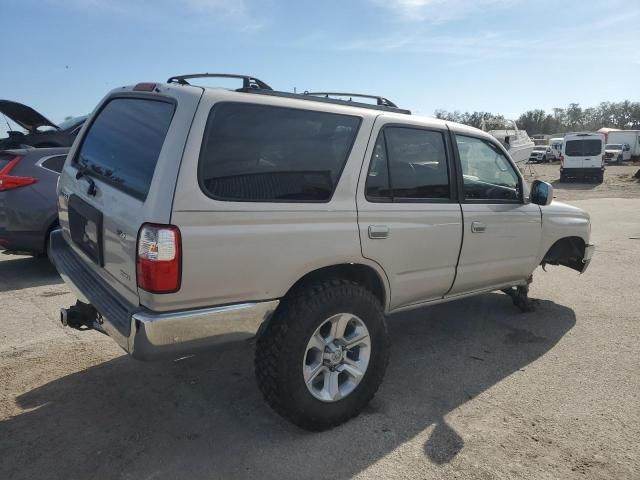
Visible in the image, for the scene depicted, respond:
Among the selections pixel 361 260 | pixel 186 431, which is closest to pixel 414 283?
pixel 361 260

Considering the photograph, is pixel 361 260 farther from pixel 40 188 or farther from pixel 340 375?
pixel 40 188

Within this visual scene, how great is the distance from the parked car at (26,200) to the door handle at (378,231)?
448 cm

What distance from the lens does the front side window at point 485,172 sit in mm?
3941

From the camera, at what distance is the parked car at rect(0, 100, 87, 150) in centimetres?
874

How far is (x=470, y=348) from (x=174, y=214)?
2.97 metres

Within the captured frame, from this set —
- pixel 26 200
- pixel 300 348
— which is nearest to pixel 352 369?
pixel 300 348

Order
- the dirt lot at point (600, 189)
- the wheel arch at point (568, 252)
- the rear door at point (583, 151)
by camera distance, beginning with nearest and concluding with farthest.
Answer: the wheel arch at point (568, 252)
the dirt lot at point (600, 189)
the rear door at point (583, 151)

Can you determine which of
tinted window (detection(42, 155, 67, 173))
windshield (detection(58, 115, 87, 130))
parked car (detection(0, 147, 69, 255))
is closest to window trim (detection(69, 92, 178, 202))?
parked car (detection(0, 147, 69, 255))

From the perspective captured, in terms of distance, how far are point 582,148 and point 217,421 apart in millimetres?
25778

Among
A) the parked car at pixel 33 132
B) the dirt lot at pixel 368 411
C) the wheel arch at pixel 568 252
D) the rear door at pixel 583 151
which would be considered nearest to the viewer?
the dirt lot at pixel 368 411

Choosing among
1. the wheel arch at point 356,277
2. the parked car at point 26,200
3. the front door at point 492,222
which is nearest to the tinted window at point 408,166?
the front door at point 492,222

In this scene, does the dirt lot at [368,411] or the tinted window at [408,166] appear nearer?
the dirt lot at [368,411]

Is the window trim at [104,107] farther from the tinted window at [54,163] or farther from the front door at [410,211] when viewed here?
the tinted window at [54,163]

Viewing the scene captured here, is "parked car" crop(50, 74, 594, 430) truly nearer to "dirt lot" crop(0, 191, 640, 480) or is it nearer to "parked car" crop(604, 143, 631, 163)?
"dirt lot" crop(0, 191, 640, 480)
